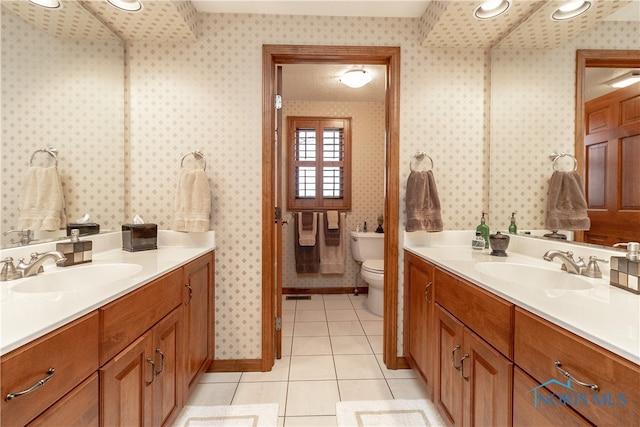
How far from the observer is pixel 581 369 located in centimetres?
65

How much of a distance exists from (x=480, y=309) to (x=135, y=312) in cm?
122

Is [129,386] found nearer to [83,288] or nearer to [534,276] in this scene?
A: [83,288]

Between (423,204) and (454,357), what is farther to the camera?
(423,204)

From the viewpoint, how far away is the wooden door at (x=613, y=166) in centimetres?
95

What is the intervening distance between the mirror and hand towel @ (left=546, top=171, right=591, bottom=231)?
2292mm

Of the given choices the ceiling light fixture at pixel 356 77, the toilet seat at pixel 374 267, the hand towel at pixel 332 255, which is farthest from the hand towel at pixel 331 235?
the ceiling light fixture at pixel 356 77

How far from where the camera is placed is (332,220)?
3260 millimetres

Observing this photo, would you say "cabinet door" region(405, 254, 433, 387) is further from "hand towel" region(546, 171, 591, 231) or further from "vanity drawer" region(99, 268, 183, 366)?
"vanity drawer" region(99, 268, 183, 366)

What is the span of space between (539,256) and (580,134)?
61 cm

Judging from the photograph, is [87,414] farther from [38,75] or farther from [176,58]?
[176,58]

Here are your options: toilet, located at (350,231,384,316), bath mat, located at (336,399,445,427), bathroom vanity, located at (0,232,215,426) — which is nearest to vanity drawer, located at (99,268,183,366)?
bathroom vanity, located at (0,232,215,426)

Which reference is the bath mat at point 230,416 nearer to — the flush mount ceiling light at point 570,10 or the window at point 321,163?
the window at point 321,163

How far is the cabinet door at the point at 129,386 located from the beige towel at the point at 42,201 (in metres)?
0.71

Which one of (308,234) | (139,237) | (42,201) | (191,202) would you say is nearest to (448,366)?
(191,202)
